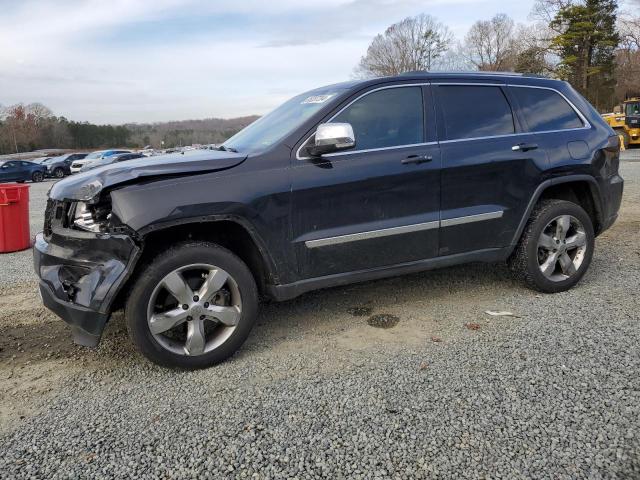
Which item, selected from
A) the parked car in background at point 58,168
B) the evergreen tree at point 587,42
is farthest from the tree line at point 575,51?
the parked car in background at point 58,168

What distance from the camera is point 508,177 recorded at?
3977 mm

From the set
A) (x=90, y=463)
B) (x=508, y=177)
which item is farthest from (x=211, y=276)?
(x=508, y=177)

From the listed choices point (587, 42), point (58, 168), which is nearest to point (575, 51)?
point (587, 42)

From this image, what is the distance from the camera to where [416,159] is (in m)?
3.63

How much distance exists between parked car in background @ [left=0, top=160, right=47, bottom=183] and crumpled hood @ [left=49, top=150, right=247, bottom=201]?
88.8 ft

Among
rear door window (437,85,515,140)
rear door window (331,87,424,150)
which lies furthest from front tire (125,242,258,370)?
rear door window (437,85,515,140)

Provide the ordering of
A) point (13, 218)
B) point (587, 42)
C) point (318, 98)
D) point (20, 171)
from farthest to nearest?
point (587, 42)
point (20, 171)
point (13, 218)
point (318, 98)

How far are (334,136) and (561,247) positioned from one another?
7.87 feet

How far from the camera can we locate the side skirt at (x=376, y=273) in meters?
3.39

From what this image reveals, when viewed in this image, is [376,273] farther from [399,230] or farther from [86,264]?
[86,264]

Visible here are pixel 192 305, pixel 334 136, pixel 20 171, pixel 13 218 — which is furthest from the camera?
pixel 20 171

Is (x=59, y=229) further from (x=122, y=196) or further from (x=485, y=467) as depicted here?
(x=485, y=467)

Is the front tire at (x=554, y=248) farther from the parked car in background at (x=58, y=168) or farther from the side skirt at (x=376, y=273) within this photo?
the parked car in background at (x=58, y=168)

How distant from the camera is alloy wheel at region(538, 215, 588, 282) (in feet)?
13.9
